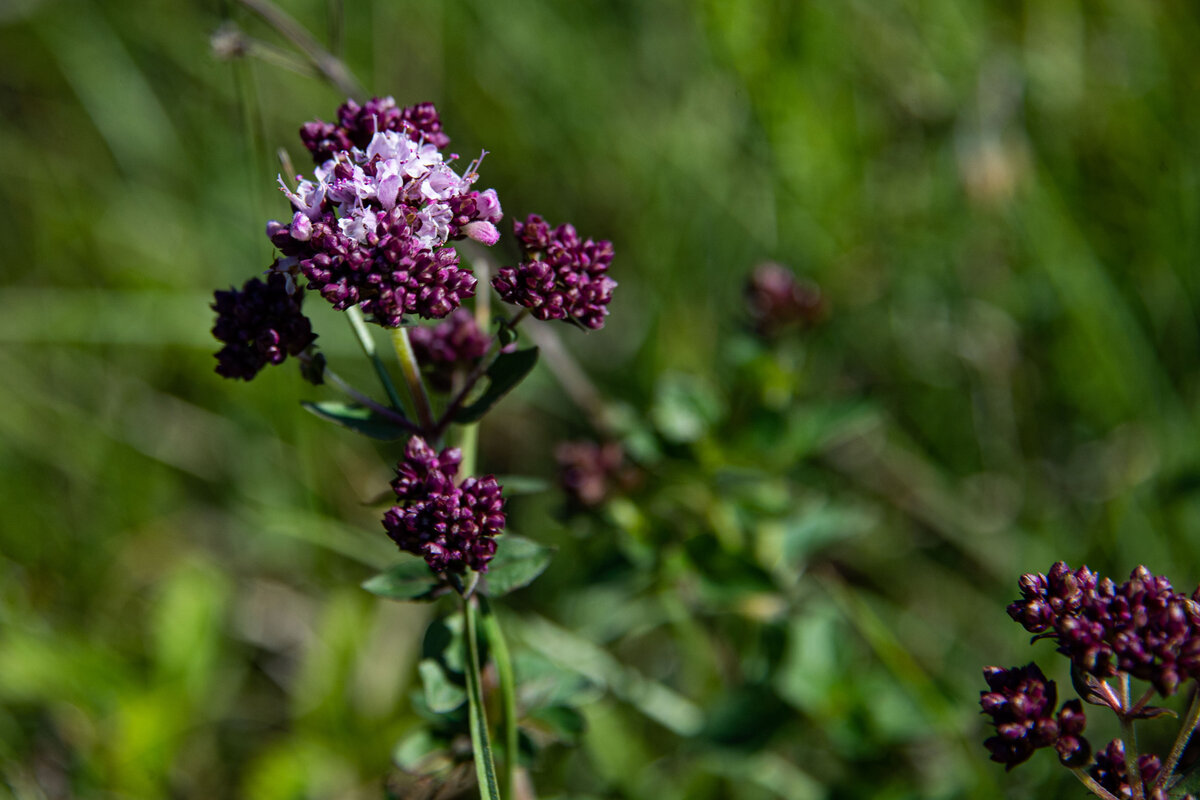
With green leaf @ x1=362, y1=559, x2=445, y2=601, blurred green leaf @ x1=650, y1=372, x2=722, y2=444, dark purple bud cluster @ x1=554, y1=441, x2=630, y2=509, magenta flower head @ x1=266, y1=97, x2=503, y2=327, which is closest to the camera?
magenta flower head @ x1=266, y1=97, x2=503, y2=327

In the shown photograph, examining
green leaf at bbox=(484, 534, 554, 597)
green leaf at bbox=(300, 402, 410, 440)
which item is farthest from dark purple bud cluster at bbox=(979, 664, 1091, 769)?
green leaf at bbox=(300, 402, 410, 440)

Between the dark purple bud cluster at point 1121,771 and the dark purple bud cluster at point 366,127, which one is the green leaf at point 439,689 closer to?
the dark purple bud cluster at point 366,127

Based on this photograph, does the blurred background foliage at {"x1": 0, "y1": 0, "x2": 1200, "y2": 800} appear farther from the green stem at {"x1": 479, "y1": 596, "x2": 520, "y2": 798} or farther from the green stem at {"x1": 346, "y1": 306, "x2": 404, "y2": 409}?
the green stem at {"x1": 346, "y1": 306, "x2": 404, "y2": 409}

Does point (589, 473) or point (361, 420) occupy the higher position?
point (589, 473)

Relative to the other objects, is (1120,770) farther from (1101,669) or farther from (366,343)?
(366,343)

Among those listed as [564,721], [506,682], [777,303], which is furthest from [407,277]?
[777,303]

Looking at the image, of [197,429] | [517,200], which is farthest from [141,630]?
[517,200]

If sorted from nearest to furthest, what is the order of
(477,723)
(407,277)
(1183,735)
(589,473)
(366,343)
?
(1183,735) → (407,277) → (477,723) → (366,343) → (589,473)

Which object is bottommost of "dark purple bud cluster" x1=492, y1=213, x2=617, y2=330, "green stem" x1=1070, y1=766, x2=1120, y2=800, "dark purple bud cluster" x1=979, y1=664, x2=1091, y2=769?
"green stem" x1=1070, y1=766, x2=1120, y2=800
